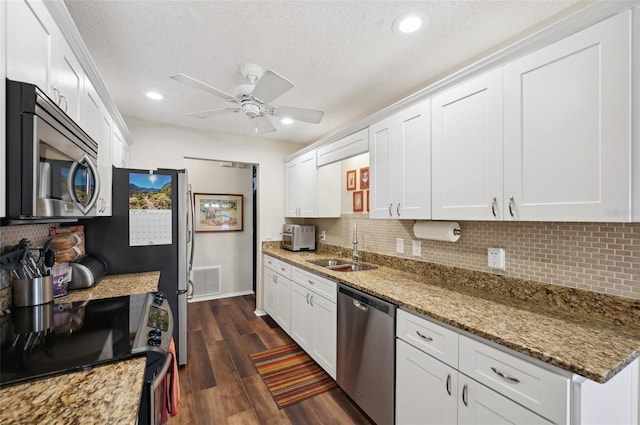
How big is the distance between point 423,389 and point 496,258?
888 millimetres

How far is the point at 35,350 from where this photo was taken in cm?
100

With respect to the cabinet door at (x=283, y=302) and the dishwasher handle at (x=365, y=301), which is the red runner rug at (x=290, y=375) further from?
the dishwasher handle at (x=365, y=301)

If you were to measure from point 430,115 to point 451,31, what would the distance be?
0.47 m

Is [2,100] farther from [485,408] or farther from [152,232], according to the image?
[485,408]

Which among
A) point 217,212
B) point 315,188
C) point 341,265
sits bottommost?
point 341,265

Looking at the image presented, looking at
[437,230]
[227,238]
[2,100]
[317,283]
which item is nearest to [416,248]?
[437,230]

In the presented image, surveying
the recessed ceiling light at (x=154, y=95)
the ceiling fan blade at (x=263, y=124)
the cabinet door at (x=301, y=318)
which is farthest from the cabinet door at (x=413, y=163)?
the recessed ceiling light at (x=154, y=95)

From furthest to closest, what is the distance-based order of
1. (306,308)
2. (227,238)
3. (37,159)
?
(227,238) < (306,308) < (37,159)

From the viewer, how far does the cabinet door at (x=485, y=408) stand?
1.07 m

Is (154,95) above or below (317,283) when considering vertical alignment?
above

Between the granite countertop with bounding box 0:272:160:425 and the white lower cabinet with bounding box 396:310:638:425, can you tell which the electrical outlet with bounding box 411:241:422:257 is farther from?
the granite countertop with bounding box 0:272:160:425

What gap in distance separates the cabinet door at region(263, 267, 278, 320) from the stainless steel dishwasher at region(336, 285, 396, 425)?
56.3 inches

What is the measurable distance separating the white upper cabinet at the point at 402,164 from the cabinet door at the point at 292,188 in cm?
→ 148

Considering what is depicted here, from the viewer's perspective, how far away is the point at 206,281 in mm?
4535
